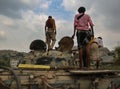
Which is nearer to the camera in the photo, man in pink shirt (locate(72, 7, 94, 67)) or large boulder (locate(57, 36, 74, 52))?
man in pink shirt (locate(72, 7, 94, 67))

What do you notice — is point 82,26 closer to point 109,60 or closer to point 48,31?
point 48,31

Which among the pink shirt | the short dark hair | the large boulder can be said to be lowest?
the large boulder

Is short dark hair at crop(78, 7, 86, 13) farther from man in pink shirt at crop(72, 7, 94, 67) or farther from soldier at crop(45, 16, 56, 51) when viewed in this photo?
soldier at crop(45, 16, 56, 51)

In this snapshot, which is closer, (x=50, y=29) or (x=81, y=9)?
(x=81, y=9)

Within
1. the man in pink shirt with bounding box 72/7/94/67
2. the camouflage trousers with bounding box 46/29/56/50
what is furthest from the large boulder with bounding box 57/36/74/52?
the camouflage trousers with bounding box 46/29/56/50

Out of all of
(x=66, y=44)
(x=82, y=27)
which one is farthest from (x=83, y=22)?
(x=66, y=44)

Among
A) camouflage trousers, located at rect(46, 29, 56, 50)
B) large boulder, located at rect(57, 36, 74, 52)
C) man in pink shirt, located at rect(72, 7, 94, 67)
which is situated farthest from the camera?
camouflage trousers, located at rect(46, 29, 56, 50)

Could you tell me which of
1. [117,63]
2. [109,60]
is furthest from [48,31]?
[109,60]

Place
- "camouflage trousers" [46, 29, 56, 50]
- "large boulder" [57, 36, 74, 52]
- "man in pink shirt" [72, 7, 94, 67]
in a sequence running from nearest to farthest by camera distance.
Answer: "man in pink shirt" [72, 7, 94, 67] < "large boulder" [57, 36, 74, 52] < "camouflage trousers" [46, 29, 56, 50]

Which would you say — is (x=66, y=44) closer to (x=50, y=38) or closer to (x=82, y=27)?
(x=82, y=27)

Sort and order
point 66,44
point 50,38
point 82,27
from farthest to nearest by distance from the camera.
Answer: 1. point 50,38
2. point 66,44
3. point 82,27

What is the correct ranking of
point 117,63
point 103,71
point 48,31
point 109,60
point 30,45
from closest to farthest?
point 103,71
point 30,45
point 48,31
point 117,63
point 109,60

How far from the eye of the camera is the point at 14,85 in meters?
9.33

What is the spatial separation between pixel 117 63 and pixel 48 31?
1381 inches
